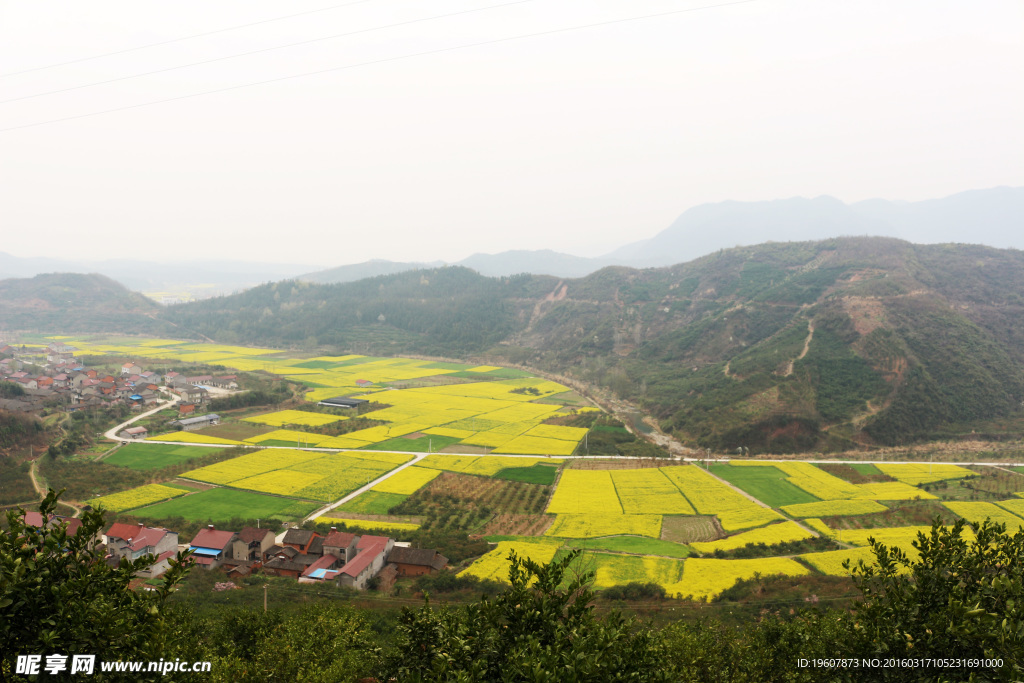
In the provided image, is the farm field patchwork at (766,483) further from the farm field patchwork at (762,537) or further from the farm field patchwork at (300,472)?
the farm field patchwork at (300,472)

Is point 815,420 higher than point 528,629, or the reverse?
point 528,629

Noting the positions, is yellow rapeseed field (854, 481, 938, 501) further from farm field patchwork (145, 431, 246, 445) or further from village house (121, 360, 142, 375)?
village house (121, 360, 142, 375)

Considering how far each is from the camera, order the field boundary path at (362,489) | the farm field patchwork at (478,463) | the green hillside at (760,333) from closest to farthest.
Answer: the field boundary path at (362,489)
the farm field patchwork at (478,463)
the green hillside at (760,333)

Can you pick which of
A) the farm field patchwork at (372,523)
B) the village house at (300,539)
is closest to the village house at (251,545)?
the village house at (300,539)

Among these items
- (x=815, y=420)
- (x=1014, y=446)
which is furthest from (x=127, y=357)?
(x=1014, y=446)

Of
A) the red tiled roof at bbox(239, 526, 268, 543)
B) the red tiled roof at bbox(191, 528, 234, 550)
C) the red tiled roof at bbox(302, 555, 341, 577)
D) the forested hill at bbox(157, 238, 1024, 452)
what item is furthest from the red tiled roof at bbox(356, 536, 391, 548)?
the forested hill at bbox(157, 238, 1024, 452)

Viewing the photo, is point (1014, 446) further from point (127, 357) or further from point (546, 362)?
point (127, 357)
